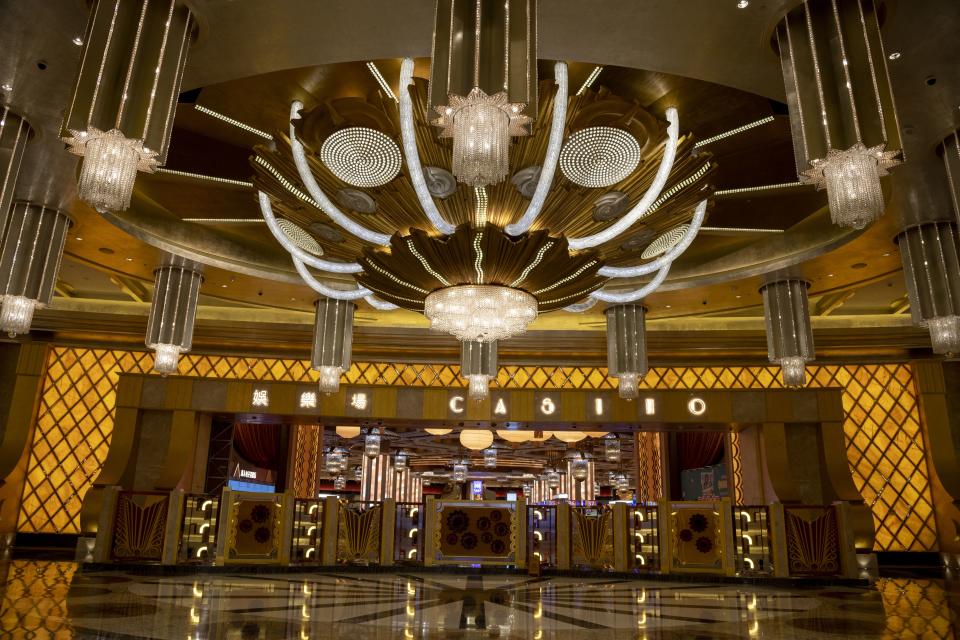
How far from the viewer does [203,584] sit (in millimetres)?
6180

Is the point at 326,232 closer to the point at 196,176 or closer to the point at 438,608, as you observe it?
the point at 196,176

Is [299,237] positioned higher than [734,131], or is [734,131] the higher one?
[734,131]

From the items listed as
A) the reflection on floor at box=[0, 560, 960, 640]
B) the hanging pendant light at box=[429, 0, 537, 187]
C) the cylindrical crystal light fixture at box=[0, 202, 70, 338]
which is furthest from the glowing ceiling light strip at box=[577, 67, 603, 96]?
the cylindrical crystal light fixture at box=[0, 202, 70, 338]

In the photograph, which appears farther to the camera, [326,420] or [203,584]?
[326,420]

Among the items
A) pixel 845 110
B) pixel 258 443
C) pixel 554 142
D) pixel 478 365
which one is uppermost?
pixel 554 142

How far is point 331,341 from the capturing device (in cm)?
870

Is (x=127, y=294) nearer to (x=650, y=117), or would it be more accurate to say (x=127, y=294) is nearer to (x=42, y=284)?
(x=42, y=284)

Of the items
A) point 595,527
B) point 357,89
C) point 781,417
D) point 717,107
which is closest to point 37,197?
point 357,89

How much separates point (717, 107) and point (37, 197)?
19.8 ft

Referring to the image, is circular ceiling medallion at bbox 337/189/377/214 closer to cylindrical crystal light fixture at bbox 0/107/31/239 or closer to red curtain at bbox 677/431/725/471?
cylindrical crystal light fixture at bbox 0/107/31/239

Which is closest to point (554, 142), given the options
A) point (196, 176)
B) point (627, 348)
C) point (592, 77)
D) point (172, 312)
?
point (592, 77)

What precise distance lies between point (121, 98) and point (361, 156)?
64.8 inches

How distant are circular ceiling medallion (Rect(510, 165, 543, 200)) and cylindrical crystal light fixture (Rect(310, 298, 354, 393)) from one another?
4.38 meters

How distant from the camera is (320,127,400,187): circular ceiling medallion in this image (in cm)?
480
